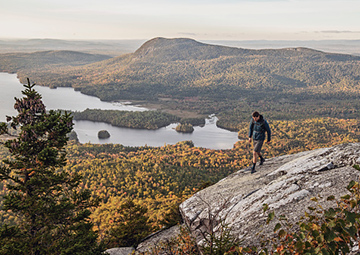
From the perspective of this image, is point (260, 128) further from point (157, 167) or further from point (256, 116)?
point (157, 167)

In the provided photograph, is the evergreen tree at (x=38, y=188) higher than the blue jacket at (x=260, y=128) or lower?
lower

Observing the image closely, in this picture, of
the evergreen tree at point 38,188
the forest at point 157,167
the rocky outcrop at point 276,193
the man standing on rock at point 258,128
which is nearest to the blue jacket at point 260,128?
the man standing on rock at point 258,128

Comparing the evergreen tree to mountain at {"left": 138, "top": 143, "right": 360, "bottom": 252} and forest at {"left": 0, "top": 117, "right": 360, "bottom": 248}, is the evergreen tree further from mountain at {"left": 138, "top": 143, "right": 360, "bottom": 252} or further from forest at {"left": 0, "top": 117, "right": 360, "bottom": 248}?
forest at {"left": 0, "top": 117, "right": 360, "bottom": 248}

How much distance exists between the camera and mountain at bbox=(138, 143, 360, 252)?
29.7ft

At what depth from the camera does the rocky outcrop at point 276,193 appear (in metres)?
9.22

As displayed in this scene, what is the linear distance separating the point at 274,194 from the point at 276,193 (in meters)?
0.10

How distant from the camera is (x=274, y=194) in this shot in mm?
10625

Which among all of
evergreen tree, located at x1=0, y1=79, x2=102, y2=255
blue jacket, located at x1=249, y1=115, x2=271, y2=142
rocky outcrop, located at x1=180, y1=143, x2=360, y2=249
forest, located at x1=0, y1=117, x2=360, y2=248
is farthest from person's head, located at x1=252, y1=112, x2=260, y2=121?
evergreen tree, located at x1=0, y1=79, x2=102, y2=255

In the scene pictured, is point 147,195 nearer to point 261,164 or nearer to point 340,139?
point 261,164

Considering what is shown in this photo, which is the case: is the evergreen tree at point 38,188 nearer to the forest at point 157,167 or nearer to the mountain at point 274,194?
the mountain at point 274,194

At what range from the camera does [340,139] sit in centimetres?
15175

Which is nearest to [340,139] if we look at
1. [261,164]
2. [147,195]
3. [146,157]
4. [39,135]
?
[146,157]

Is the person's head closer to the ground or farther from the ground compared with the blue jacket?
farther from the ground

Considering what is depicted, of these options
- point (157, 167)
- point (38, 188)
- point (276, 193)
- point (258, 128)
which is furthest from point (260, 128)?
point (157, 167)
